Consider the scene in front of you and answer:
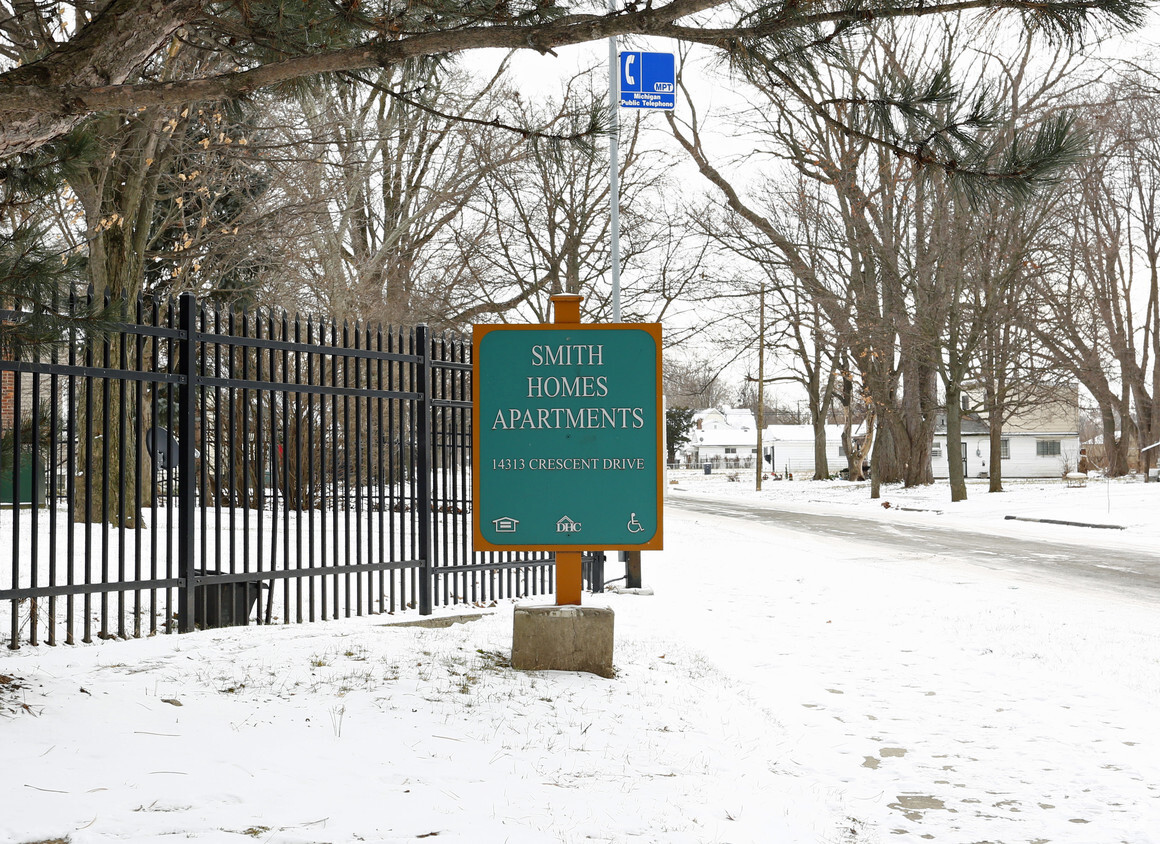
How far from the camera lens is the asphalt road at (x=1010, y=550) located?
39.3ft

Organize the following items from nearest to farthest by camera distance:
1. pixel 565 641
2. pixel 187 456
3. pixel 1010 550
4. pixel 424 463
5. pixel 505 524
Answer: pixel 565 641, pixel 505 524, pixel 187 456, pixel 424 463, pixel 1010 550

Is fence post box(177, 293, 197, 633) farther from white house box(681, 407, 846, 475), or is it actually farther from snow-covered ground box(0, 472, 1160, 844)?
white house box(681, 407, 846, 475)

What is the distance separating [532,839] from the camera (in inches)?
143

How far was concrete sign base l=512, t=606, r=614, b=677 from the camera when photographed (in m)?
5.96

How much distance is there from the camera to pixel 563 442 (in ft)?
20.3

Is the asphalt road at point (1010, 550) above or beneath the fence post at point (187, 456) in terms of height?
beneath

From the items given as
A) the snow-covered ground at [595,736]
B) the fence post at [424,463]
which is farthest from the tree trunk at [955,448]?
the fence post at [424,463]

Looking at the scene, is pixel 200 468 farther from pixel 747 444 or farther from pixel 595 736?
pixel 747 444

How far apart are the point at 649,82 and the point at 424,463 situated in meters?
5.61

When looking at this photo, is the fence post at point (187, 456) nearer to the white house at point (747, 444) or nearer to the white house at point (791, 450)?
the white house at point (747, 444)

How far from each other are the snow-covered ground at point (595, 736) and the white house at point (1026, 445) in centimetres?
5189

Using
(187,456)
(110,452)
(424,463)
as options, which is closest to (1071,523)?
(424,463)

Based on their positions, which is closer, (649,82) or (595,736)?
(595,736)

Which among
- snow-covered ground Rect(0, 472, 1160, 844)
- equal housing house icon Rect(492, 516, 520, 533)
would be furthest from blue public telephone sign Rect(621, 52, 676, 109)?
equal housing house icon Rect(492, 516, 520, 533)
